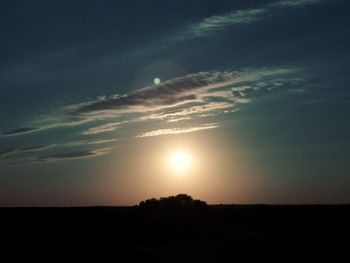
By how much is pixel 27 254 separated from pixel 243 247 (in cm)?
1516

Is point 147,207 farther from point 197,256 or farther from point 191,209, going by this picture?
point 197,256

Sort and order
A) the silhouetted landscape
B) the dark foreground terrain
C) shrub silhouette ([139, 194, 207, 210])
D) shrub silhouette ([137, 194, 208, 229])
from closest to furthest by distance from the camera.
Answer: the dark foreground terrain → the silhouetted landscape → shrub silhouette ([137, 194, 208, 229]) → shrub silhouette ([139, 194, 207, 210])

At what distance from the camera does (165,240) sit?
50281 millimetres

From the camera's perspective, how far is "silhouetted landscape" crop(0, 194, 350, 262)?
36.6m

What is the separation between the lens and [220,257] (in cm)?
3528

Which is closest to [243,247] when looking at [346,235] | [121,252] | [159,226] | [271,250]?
[271,250]

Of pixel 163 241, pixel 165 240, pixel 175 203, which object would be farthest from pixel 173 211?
pixel 163 241

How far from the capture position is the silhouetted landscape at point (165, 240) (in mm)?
36625

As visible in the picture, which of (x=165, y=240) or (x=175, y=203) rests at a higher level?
(x=175, y=203)

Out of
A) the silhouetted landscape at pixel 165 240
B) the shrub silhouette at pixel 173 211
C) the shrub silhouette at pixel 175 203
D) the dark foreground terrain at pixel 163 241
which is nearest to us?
the dark foreground terrain at pixel 163 241

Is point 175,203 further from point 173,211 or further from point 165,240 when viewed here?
point 165,240

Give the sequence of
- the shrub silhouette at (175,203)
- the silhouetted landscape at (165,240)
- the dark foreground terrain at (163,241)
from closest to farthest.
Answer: the dark foreground terrain at (163,241) → the silhouetted landscape at (165,240) → the shrub silhouette at (175,203)

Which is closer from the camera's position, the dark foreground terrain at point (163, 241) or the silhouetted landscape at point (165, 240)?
the dark foreground terrain at point (163, 241)

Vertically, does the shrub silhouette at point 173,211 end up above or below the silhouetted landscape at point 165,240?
above
